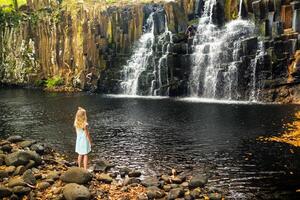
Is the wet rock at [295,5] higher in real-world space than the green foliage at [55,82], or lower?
higher

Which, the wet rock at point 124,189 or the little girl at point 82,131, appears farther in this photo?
the little girl at point 82,131

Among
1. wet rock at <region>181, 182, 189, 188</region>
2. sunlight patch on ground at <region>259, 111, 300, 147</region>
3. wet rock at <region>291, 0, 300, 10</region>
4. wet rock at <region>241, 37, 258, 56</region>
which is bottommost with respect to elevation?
wet rock at <region>181, 182, 189, 188</region>

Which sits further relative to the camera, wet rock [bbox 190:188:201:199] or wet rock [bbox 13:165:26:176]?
wet rock [bbox 13:165:26:176]

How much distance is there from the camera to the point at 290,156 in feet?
95.0

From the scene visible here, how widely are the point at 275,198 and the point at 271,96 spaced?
40701 mm

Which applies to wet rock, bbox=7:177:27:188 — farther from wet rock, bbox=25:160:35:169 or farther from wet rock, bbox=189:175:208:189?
wet rock, bbox=189:175:208:189

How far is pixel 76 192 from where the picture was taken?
2017cm

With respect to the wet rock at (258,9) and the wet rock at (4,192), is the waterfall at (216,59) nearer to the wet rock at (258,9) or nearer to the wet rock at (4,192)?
the wet rock at (258,9)

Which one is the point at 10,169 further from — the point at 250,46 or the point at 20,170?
the point at 250,46

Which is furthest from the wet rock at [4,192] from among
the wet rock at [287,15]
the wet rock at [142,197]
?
the wet rock at [287,15]

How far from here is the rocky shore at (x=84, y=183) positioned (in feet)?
67.9

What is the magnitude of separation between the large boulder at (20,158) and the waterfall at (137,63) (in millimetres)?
53500

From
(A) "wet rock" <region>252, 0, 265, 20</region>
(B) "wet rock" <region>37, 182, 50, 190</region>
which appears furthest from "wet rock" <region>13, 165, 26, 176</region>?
(A) "wet rock" <region>252, 0, 265, 20</region>

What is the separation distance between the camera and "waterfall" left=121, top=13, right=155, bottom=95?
79.4 m
